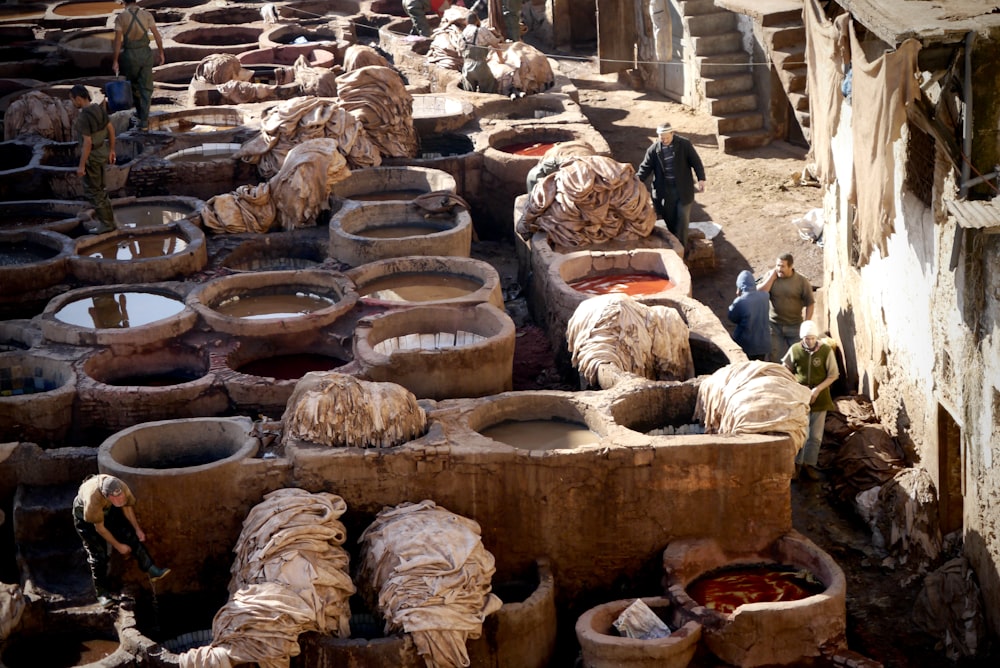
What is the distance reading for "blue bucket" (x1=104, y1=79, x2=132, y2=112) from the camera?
18344 mm

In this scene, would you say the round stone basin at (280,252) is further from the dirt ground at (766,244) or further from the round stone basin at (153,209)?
the dirt ground at (766,244)

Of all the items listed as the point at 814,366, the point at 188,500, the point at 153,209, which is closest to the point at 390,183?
the point at 153,209

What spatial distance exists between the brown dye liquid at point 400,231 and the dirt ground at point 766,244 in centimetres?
187

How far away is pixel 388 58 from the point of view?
23484 millimetres

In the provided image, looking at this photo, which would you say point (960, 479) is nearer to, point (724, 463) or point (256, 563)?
point (724, 463)

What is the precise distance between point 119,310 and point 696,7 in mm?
10658

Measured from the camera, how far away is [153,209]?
15164 millimetres

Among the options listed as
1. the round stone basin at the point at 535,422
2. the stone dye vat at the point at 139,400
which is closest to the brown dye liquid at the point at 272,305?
the stone dye vat at the point at 139,400

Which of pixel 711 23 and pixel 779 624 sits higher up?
pixel 711 23

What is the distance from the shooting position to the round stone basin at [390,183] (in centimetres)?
1562

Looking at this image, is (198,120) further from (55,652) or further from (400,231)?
(55,652)

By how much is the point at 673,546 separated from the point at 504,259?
279 inches

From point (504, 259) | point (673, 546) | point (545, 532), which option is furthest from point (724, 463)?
point (504, 259)

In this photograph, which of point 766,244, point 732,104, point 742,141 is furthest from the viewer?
point 732,104
